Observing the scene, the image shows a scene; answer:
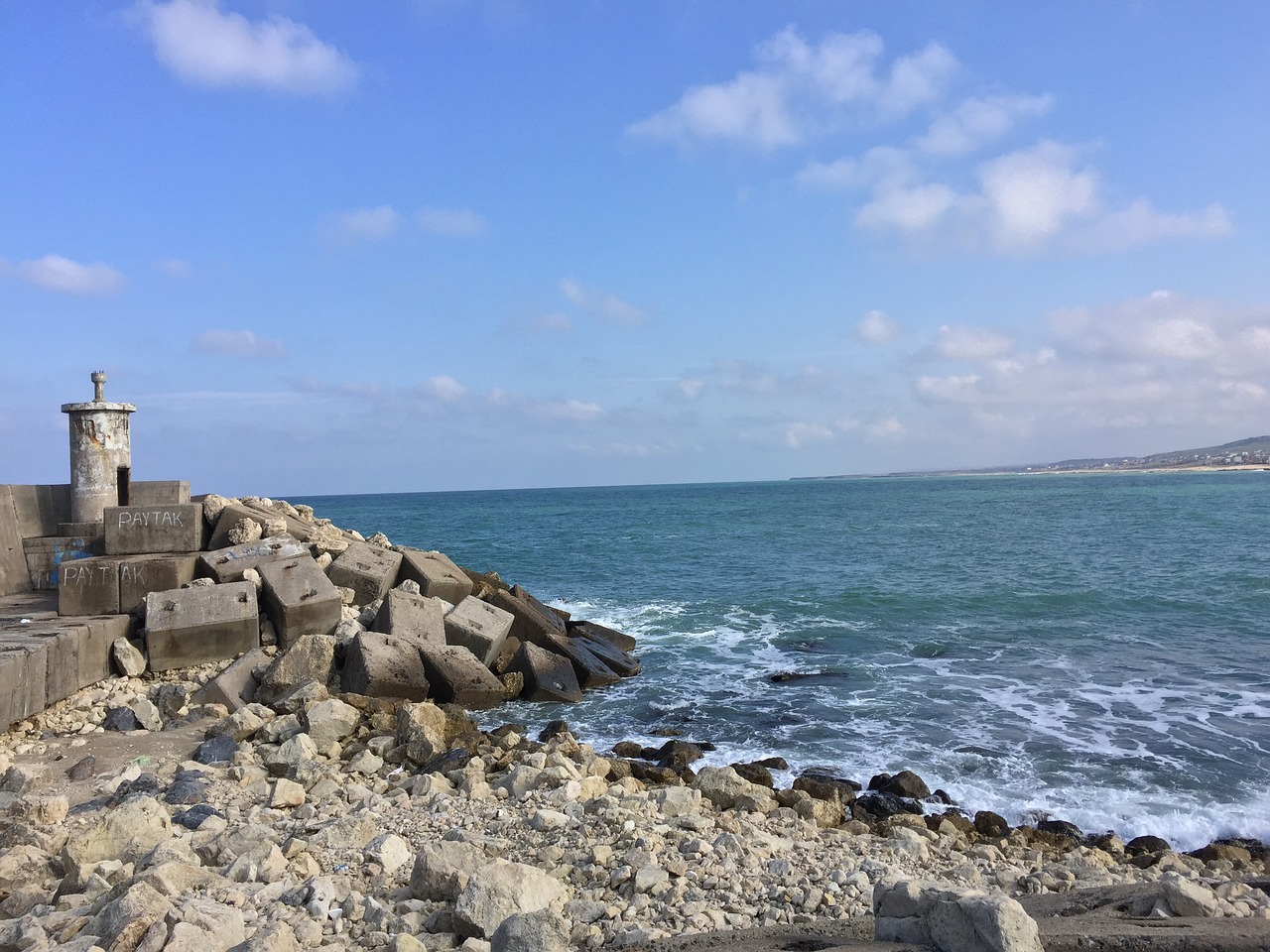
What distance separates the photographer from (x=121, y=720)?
28.3 ft

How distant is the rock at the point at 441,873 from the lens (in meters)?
4.57

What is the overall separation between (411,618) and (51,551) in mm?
5458

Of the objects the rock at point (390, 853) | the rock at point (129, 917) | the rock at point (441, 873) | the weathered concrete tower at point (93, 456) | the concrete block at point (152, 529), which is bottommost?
the rock at point (390, 853)

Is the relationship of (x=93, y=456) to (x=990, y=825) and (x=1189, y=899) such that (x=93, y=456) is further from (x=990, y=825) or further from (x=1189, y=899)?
(x=1189, y=899)

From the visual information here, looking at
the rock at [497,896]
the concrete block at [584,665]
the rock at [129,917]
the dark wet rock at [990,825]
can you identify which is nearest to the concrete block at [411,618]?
the concrete block at [584,665]

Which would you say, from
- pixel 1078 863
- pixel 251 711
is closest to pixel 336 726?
pixel 251 711

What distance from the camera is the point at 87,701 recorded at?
29.3 ft

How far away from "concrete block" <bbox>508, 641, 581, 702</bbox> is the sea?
0.27m

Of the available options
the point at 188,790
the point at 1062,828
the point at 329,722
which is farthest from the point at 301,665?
the point at 1062,828

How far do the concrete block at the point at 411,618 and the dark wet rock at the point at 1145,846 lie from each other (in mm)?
8219

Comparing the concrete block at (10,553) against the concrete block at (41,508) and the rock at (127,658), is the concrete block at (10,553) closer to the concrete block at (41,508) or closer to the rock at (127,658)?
the concrete block at (41,508)

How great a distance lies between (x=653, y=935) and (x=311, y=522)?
13447 mm

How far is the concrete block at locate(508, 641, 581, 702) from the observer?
1178cm

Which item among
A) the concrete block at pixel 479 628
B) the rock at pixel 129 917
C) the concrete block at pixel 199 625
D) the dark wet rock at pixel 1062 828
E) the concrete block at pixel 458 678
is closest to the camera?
the rock at pixel 129 917
